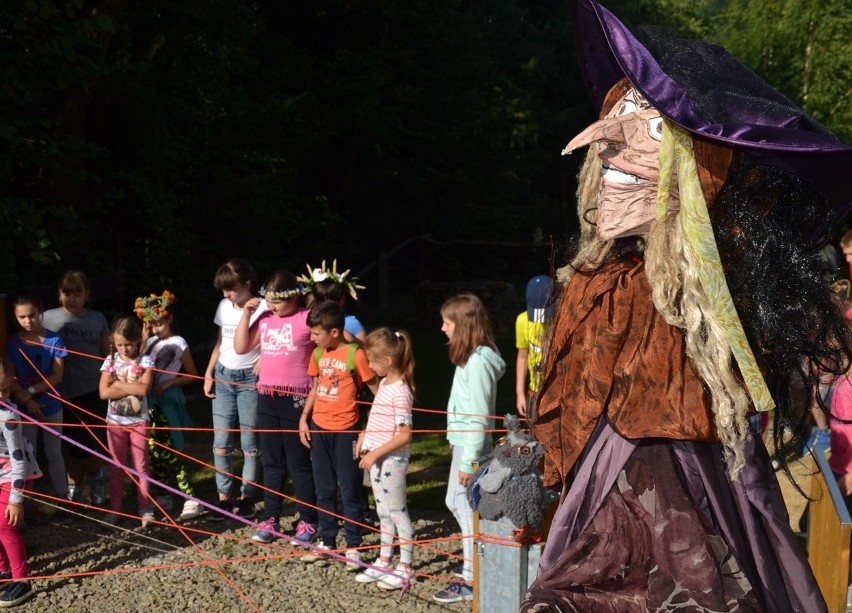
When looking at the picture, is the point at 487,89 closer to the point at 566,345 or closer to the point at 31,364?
the point at 31,364

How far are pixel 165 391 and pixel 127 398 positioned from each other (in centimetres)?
29

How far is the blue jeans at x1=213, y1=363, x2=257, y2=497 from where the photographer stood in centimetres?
616

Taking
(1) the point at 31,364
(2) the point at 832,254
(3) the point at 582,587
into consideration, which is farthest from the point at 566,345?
(2) the point at 832,254

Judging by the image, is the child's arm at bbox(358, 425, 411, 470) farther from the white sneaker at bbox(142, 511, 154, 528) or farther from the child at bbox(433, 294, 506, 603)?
the white sneaker at bbox(142, 511, 154, 528)

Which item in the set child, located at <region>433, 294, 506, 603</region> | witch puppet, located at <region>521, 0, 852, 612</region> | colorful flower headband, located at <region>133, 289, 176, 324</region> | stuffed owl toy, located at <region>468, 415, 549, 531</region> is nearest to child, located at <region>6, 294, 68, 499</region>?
colorful flower headband, located at <region>133, 289, 176, 324</region>

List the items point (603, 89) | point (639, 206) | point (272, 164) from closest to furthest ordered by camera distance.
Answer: point (639, 206)
point (603, 89)
point (272, 164)

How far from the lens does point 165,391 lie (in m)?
6.28

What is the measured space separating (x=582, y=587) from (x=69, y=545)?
428 cm

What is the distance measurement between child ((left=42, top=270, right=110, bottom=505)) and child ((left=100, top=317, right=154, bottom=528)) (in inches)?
12.2

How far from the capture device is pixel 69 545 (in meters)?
5.83

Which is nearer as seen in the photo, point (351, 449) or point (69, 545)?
point (351, 449)

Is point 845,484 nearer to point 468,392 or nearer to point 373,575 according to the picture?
point 468,392

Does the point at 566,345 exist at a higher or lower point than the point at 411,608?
higher

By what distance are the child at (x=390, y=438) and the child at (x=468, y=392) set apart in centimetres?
24
